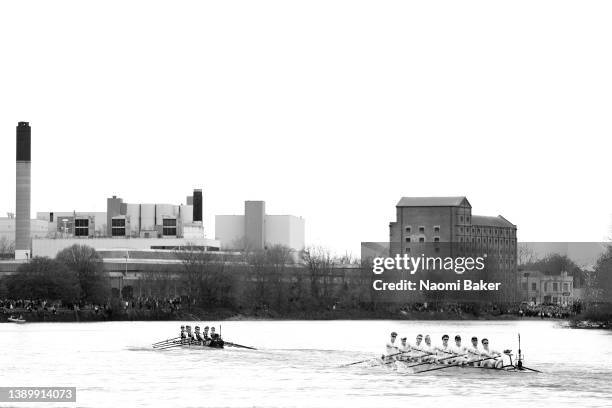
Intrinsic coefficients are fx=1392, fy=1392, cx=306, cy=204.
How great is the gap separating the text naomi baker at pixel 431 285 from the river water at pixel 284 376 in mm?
68445

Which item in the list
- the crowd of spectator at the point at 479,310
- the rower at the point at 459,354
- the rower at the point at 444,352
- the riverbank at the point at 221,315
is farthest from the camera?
the crowd of spectator at the point at 479,310

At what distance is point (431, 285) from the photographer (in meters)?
163

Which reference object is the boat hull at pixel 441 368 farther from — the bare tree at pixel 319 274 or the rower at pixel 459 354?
the bare tree at pixel 319 274

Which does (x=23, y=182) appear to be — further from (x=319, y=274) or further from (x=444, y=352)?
(x=444, y=352)

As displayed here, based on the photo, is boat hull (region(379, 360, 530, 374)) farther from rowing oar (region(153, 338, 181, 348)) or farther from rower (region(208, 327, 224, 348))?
rowing oar (region(153, 338, 181, 348))

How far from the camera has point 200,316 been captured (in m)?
144

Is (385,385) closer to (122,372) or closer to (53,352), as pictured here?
(122,372)

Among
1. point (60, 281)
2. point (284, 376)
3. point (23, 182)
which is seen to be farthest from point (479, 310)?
point (284, 376)

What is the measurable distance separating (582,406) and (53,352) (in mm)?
37650

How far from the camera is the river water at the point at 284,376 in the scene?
51844 millimetres

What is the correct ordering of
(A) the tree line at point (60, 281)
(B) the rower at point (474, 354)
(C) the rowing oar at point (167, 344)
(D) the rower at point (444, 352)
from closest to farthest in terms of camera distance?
1. (B) the rower at point (474, 354)
2. (D) the rower at point (444, 352)
3. (C) the rowing oar at point (167, 344)
4. (A) the tree line at point (60, 281)

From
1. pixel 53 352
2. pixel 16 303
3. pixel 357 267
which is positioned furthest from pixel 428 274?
pixel 53 352

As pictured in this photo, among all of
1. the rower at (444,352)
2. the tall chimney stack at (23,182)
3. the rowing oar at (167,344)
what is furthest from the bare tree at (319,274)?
the rower at (444,352)

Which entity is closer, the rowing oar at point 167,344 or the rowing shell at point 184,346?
the rowing shell at point 184,346
